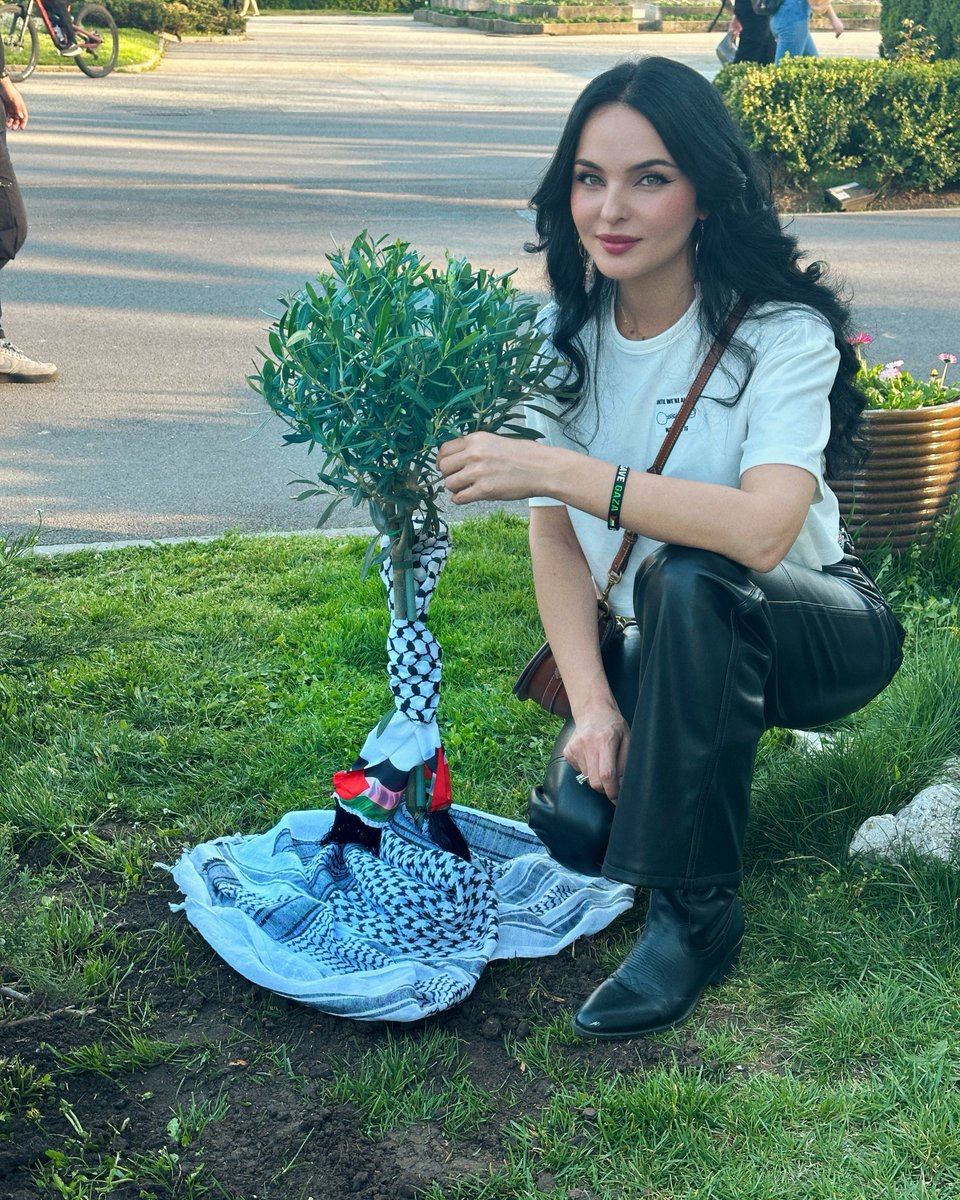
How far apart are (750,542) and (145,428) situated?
4074 millimetres

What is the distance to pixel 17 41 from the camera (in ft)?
53.6

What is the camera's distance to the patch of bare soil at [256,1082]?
2008 mm

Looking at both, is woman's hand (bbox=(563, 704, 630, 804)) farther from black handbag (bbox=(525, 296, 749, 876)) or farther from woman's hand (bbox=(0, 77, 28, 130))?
woman's hand (bbox=(0, 77, 28, 130))

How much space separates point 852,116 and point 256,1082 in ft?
33.3

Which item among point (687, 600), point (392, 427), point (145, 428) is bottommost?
point (145, 428)

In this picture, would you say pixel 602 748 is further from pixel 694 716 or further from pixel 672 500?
pixel 672 500

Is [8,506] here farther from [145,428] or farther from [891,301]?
[891,301]

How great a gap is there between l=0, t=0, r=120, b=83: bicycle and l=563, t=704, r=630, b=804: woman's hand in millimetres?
15834

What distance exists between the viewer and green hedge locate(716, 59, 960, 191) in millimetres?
10289

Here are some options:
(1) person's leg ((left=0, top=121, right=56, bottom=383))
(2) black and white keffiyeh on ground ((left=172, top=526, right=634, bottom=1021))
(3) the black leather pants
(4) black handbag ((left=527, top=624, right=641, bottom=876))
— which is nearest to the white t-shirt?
(4) black handbag ((left=527, top=624, right=641, bottom=876))

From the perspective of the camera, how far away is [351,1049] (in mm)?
2303

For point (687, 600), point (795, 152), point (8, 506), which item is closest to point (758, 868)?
point (687, 600)

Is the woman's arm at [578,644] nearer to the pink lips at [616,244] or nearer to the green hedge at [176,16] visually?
the pink lips at [616,244]

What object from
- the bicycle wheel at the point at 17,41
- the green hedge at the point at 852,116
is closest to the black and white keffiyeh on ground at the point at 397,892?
the green hedge at the point at 852,116
